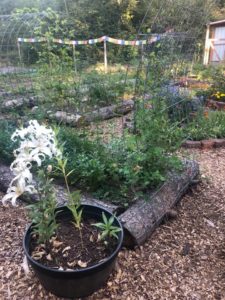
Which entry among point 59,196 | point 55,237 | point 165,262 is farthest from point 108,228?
point 59,196

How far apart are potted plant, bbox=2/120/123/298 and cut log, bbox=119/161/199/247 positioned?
0.69 feet

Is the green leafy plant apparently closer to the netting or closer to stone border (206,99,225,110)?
the netting

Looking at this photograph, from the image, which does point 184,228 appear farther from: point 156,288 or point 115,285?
point 115,285

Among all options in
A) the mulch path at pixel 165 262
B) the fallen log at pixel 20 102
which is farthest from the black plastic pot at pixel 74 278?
the fallen log at pixel 20 102

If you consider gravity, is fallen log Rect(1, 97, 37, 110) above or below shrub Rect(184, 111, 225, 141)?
above

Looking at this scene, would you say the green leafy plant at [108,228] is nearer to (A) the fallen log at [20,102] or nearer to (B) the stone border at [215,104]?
(A) the fallen log at [20,102]

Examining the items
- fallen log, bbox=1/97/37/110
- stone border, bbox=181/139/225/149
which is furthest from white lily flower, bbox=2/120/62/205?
fallen log, bbox=1/97/37/110

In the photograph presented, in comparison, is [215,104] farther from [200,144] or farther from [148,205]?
[148,205]

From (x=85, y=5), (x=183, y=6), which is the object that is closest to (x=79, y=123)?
(x=183, y=6)

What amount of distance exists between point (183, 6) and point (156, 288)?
291 centimetres

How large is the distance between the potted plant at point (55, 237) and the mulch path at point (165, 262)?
21cm

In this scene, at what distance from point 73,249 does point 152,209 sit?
72 centimetres

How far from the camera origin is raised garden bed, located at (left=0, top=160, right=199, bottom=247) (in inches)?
79.0

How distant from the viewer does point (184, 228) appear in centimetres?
231
